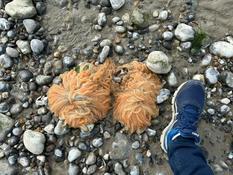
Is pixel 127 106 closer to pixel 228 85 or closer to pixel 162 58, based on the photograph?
pixel 162 58

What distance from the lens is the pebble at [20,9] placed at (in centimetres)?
423

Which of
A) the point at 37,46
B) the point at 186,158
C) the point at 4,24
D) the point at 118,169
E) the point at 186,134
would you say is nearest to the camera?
the point at 186,158

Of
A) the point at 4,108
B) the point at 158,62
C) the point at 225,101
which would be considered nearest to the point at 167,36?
the point at 158,62

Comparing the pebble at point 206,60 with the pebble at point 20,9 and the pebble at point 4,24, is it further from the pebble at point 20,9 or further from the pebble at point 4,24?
the pebble at point 4,24

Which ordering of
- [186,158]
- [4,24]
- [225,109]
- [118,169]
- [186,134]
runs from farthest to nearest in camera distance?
[4,24], [225,109], [118,169], [186,134], [186,158]

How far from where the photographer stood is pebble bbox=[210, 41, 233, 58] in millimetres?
4047

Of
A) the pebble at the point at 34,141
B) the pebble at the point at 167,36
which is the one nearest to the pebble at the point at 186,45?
the pebble at the point at 167,36

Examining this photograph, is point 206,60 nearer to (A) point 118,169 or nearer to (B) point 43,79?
(A) point 118,169

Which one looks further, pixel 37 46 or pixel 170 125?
pixel 37 46

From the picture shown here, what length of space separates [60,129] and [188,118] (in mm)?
1124

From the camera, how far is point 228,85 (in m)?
4.00

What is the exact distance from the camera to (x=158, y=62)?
3.95 metres

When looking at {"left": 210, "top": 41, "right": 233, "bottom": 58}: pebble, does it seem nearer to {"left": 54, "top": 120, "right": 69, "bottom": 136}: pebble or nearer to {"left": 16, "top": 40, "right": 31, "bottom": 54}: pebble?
{"left": 54, "top": 120, "right": 69, "bottom": 136}: pebble

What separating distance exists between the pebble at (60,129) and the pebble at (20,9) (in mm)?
1098
